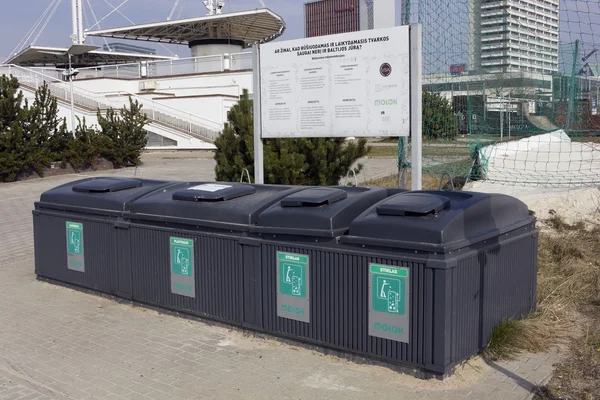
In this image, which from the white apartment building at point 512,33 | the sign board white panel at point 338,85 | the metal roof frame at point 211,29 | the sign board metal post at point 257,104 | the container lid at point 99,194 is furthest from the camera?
the metal roof frame at point 211,29

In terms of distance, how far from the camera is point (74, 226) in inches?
275

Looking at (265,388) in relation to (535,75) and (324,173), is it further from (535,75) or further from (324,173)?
(535,75)

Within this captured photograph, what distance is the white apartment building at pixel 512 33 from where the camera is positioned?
9633 mm

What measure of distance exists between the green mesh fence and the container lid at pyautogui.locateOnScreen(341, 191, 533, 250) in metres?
4.29

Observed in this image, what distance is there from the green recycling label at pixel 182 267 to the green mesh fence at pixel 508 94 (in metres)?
5.40

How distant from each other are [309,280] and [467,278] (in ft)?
3.93

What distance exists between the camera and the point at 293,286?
5141mm

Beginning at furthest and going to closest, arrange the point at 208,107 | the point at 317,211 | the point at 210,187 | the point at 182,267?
the point at 208,107, the point at 210,187, the point at 182,267, the point at 317,211

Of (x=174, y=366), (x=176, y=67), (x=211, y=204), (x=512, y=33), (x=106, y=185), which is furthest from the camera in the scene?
(x=176, y=67)

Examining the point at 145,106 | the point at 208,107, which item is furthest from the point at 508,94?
the point at 145,106

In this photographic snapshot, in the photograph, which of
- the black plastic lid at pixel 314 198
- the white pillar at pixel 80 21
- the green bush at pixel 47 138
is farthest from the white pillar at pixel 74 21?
the black plastic lid at pixel 314 198

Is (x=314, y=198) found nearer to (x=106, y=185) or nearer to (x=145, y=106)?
(x=106, y=185)

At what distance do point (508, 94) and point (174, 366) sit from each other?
1148 centimetres

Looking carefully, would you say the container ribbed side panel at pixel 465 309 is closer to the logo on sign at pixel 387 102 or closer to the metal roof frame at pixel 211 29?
the logo on sign at pixel 387 102
